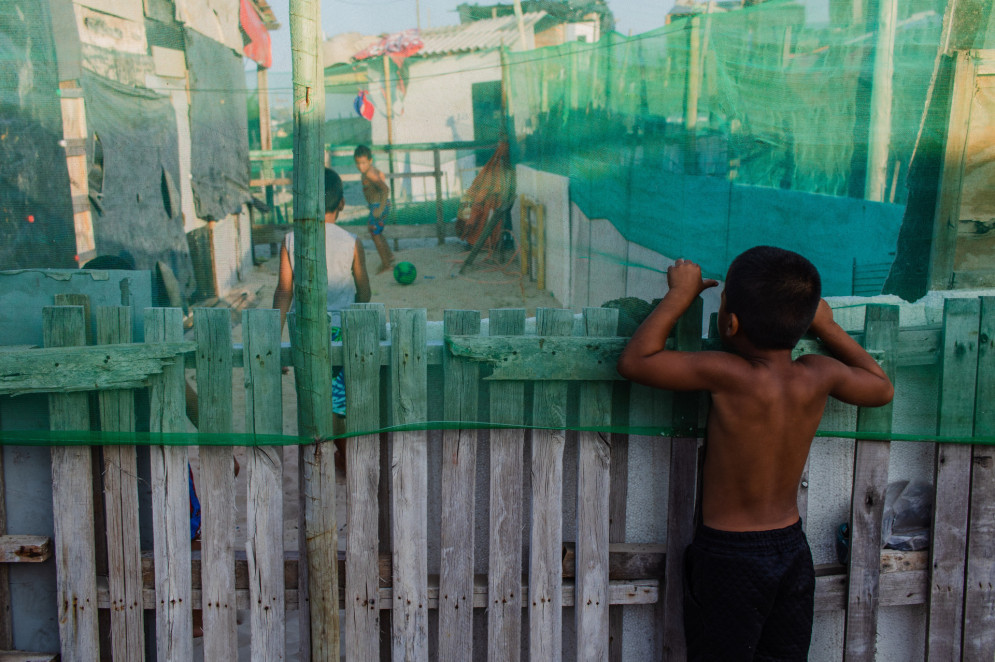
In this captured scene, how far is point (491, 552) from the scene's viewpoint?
2.15 metres

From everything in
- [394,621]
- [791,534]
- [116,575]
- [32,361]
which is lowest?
[394,621]

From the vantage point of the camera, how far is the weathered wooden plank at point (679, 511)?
2135 millimetres

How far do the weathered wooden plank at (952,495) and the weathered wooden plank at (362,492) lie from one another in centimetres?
172

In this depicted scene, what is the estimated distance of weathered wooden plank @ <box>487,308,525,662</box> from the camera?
2119 mm

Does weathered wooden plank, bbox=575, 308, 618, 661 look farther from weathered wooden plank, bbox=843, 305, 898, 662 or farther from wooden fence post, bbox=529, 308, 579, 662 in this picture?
weathered wooden plank, bbox=843, 305, 898, 662

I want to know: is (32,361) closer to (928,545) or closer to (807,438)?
(807,438)

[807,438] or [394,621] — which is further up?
[807,438]

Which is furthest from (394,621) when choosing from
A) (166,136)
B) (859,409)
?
(166,136)

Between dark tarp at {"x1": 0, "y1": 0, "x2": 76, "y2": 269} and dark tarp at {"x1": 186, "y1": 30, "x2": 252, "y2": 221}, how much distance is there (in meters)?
0.47

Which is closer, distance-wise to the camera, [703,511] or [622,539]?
[703,511]

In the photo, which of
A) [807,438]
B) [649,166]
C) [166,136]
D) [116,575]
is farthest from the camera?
[649,166]

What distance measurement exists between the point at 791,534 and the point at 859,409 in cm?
49

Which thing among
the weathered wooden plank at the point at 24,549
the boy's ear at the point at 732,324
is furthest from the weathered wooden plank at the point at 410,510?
the weathered wooden plank at the point at 24,549

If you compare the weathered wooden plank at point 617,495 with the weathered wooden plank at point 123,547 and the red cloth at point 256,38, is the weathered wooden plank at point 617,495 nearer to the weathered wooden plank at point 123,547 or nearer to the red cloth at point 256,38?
the weathered wooden plank at point 123,547
